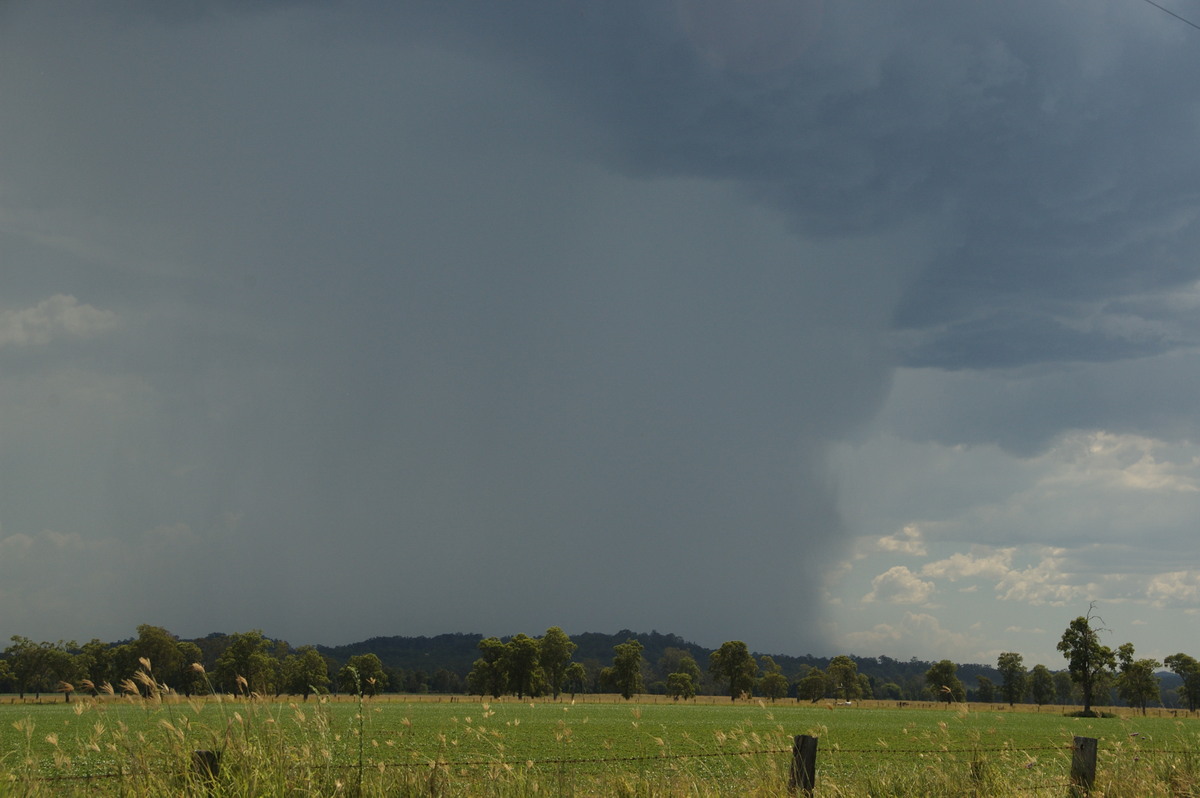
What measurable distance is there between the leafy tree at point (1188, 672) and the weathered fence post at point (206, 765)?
160211mm

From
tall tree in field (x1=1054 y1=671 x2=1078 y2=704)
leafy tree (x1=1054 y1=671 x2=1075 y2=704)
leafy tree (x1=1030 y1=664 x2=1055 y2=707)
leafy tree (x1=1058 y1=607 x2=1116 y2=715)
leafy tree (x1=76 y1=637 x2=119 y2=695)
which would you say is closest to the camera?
leafy tree (x1=1058 y1=607 x2=1116 y2=715)

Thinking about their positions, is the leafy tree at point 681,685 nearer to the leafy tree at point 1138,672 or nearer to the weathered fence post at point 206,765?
the leafy tree at point 1138,672

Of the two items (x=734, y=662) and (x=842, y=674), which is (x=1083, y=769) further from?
(x=842, y=674)

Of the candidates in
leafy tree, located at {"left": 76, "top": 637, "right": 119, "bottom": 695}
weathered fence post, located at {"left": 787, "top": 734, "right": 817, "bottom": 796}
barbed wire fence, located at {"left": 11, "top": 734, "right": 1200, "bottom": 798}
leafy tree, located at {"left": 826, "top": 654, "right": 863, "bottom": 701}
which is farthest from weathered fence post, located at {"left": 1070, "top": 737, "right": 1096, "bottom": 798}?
leafy tree, located at {"left": 826, "top": 654, "right": 863, "bottom": 701}

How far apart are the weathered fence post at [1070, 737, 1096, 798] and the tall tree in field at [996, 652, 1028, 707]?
591 feet

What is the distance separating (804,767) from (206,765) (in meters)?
6.65

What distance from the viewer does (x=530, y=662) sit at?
121m

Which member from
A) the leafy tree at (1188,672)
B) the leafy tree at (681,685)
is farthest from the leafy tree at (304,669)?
the leafy tree at (1188,672)

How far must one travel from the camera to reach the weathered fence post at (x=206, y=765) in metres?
7.58

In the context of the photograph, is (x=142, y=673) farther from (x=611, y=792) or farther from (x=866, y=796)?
(x=866, y=796)

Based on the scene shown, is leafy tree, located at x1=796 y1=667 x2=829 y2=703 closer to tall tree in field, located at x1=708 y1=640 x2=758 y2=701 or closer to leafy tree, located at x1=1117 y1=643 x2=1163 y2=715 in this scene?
tall tree in field, located at x1=708 y1=640 x2=758 y2=701

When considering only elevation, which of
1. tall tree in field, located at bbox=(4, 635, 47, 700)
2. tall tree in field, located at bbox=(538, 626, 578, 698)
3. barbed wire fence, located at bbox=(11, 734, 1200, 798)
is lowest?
tall tree in field, located at bbox=(4, 635, 47, 700)

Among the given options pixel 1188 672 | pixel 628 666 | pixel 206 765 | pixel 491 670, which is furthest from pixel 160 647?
pixel 1188 672

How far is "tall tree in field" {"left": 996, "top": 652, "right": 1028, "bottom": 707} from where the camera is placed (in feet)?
543
